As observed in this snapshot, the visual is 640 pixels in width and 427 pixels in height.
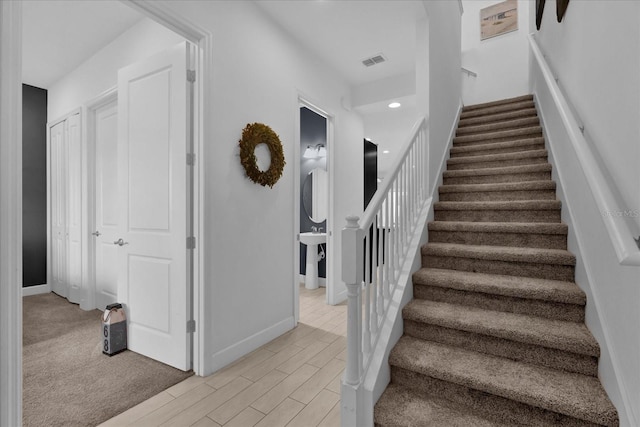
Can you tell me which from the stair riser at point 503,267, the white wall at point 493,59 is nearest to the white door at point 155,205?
the stair riser at point 503,267

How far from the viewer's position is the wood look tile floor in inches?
67.7

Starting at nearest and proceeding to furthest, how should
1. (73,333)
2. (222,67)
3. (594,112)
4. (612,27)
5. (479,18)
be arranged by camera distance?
1. (612,27)
2. (594,112)
3. (222,67)
4. (73,333)
5. (479,18)

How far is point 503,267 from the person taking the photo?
202 centimetres

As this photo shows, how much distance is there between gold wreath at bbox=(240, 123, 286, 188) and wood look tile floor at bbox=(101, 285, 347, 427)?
57.8 inches

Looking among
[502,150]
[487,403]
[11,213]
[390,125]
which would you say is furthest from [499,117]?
[11,213]

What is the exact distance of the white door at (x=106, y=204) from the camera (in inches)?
132

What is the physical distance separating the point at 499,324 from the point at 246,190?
2.00 metres

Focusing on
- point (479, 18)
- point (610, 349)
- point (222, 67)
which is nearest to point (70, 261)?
point (222, 67)

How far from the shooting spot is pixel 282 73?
293 centimetres

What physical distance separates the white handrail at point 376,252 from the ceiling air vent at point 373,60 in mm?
1296

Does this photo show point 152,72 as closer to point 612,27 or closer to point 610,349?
point 612,27

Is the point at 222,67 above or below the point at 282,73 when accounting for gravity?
below

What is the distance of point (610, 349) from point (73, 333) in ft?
13.1

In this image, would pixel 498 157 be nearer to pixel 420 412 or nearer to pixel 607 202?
pixel 607 202
